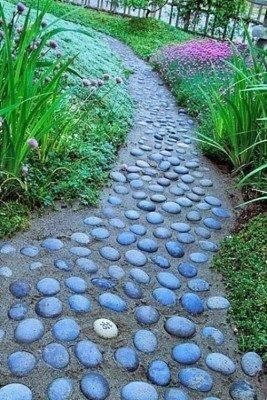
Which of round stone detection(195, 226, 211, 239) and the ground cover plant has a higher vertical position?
the ground cover plant

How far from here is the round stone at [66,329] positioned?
6.66ft

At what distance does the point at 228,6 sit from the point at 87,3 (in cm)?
452

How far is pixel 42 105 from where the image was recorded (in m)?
2.88

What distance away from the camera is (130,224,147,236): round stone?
2.98m

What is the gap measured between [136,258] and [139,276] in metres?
0.18

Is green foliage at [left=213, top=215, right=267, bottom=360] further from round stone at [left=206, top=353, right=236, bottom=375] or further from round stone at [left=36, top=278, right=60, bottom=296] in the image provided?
round stone at [left=36, top=278, right=60, bottom=296]

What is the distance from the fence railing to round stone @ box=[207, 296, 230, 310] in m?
11.2

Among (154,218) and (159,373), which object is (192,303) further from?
(154,218)

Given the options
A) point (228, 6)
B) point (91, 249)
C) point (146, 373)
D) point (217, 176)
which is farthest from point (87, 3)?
point (146, 373)

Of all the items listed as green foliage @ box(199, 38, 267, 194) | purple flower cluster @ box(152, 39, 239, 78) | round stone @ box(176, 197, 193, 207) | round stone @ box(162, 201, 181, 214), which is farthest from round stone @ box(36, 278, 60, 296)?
purple flower cluster @ box(152, 39, 239, 78)

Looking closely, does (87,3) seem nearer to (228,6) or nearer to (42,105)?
(228,6)

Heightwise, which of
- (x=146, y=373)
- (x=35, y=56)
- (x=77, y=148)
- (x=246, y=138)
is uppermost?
(x=35, y=56)

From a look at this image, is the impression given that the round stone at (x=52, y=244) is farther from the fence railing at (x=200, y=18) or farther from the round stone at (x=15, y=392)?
the fence railing at (x=200, y=18)

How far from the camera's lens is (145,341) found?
6.92ft
